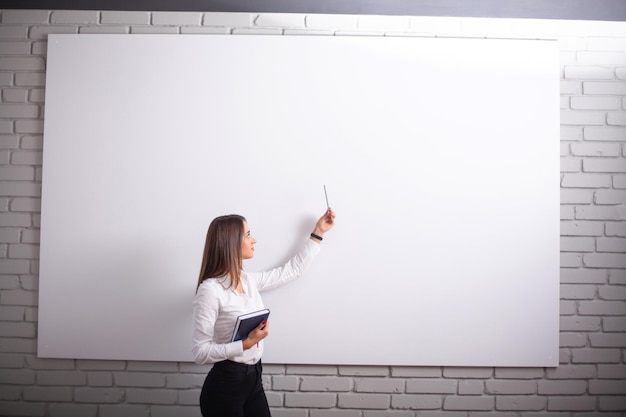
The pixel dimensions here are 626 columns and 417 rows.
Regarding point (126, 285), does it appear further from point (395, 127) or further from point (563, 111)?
point (563, 111)

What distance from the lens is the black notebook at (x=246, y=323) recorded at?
1.57m

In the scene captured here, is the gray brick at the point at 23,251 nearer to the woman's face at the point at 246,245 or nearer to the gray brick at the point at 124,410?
the gray brick at the point at 124,410

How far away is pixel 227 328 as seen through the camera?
169cm

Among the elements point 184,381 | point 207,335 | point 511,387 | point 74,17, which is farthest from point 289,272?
point 74,17

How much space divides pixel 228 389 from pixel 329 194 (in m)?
0.97

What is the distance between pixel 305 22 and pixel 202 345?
62.5 inches

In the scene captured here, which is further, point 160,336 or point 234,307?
point 160,336

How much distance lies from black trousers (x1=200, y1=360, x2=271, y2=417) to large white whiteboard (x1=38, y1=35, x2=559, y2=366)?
403 millimetres

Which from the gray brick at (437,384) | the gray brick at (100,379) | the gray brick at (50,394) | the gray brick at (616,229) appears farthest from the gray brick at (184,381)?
the gray brick at (616,229)

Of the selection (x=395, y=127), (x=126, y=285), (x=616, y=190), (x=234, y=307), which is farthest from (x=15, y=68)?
(x=616, y=190)

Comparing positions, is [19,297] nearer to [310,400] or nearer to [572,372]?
[310,400]

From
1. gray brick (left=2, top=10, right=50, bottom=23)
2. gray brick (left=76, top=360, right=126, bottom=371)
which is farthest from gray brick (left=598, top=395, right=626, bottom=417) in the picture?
gray brick (left=2, top=10, right=50, bottom=23)

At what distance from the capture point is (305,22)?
217 centimetres

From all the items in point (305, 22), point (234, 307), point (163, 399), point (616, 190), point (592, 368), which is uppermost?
point (305, 22)
